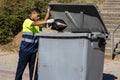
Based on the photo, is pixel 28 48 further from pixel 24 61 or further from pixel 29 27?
pixel 29 27

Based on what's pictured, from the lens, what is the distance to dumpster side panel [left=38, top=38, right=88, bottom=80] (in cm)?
700

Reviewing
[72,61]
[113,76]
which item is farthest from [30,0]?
[72,61]

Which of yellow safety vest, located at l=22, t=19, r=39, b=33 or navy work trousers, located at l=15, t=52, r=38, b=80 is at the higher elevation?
yellow safety vest, located at l=22, t=19, r=39, b=33

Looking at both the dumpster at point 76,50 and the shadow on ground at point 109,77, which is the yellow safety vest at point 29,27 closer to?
the dumpster at point 76,50

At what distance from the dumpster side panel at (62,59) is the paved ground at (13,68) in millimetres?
2668

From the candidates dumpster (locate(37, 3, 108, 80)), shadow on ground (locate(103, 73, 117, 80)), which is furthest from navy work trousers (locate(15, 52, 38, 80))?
shadow on ground (locate(103, 73, 117, 80))

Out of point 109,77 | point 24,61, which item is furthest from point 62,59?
point 109,77

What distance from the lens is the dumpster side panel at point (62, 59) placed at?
7000 mm

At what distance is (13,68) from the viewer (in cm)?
1135

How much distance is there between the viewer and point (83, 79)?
23.1 feet

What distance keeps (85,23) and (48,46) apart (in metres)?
0.95

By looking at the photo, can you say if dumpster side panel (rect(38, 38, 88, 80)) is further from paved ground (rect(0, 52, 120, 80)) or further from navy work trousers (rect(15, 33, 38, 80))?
paved ground (rect(0, 52, 120, 80))

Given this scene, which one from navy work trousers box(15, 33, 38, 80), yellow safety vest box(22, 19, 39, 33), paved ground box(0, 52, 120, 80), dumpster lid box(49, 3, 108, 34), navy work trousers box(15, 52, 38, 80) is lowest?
paved ground box(0, 52, 120, 80)

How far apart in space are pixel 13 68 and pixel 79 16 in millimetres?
4108
